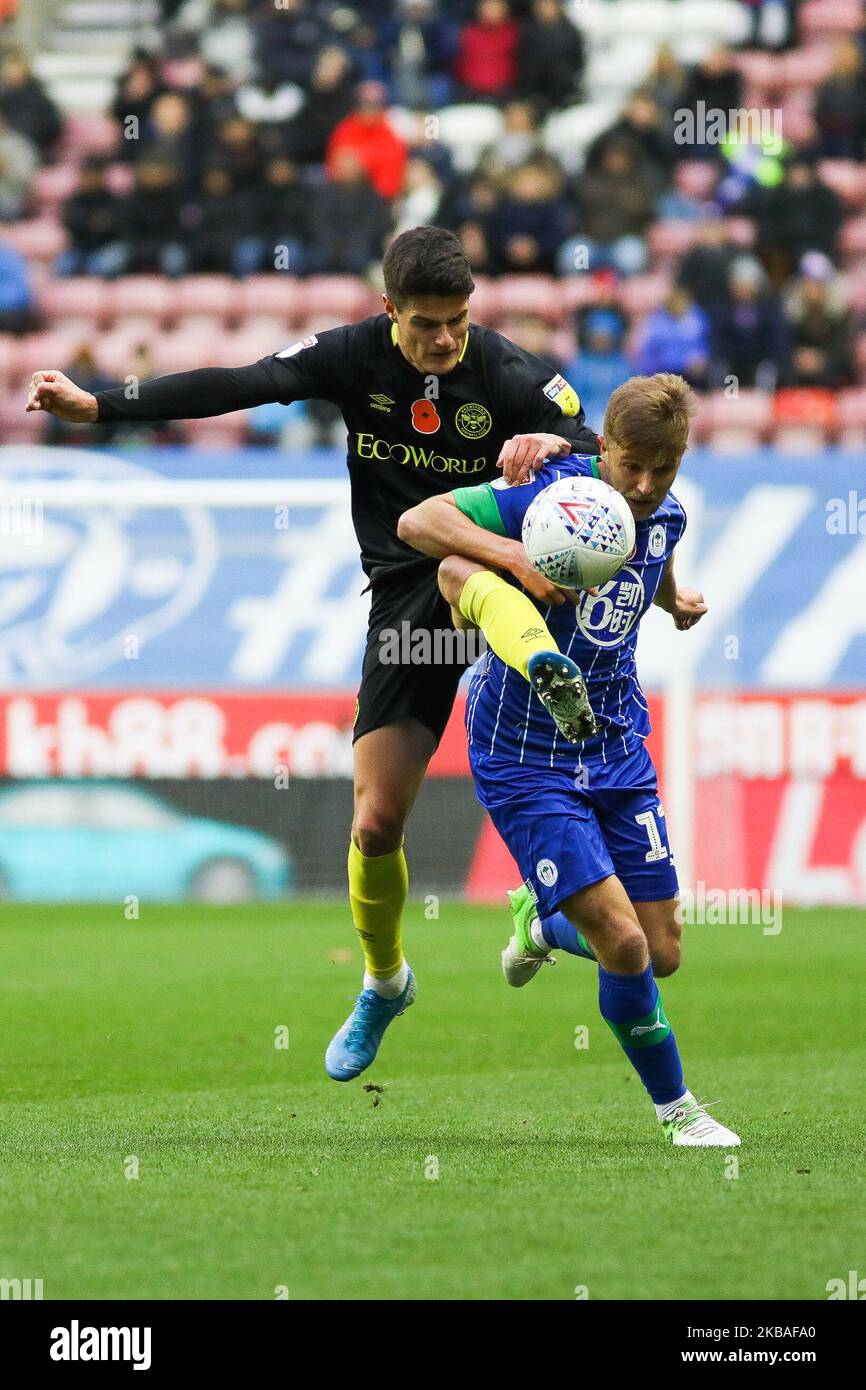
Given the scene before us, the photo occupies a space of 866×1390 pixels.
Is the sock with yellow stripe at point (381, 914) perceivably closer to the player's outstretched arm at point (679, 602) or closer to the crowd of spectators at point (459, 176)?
the player's outstretched arm at point (679, 602)

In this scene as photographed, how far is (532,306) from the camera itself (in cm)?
1645

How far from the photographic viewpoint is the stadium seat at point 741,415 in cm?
1540

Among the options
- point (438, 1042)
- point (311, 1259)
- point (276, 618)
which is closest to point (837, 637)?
point (276, 618)

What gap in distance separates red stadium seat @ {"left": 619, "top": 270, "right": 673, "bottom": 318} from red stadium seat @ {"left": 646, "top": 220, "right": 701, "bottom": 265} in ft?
1.12

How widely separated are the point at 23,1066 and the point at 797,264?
11259 millimetres

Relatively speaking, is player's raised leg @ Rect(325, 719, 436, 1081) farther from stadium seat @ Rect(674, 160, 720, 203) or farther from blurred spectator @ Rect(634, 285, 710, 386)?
stadium seat @ Rect(674, 160, 720, 203)

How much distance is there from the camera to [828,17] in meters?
19.0

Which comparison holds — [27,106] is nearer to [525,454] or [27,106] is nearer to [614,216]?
[614,216]

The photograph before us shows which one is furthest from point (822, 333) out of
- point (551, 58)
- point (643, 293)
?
point (551, 58)

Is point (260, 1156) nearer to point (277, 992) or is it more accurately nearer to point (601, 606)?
point (601, 606)

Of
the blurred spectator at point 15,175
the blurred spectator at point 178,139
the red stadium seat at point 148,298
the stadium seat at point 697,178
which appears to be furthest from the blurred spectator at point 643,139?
the blurred spectator at point 15,175

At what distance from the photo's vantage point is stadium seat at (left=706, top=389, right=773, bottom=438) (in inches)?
606

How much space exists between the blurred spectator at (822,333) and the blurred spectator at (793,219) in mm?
472
